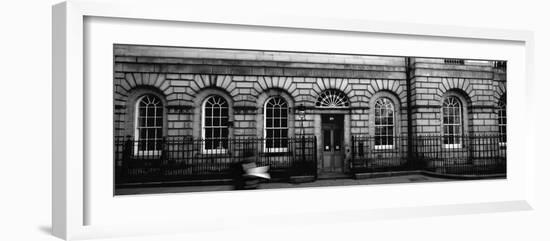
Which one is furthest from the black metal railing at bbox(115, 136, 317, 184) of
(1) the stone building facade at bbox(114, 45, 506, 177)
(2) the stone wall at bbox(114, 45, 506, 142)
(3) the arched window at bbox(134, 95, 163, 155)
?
(2) the stone wall at bbox(114, 45, 506, 142)

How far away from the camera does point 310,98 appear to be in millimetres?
9258

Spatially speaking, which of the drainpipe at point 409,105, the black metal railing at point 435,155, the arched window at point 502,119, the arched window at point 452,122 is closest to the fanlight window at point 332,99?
the black metal railing at point 435,155

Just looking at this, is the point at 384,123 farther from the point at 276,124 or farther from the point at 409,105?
the point at 276,124

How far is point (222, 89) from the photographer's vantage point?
28.3 ft

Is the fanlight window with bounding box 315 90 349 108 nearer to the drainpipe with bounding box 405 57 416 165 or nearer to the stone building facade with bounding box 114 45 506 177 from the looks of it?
the stone building facade with bounding box 114 45 506 177

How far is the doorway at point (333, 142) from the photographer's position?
855 cm

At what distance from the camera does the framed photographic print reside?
5266 millimetres

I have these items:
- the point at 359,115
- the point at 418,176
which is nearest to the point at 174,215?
the point at 418,176

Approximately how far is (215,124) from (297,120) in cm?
217

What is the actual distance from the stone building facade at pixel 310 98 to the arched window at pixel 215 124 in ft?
0.08

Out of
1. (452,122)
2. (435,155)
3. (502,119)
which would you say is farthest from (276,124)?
(502,119)

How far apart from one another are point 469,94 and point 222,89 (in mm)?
6542

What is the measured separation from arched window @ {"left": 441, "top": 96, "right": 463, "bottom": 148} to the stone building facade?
25 mm

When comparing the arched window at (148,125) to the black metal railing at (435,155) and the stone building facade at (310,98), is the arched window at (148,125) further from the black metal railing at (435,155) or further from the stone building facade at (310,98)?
the black metal railing at (435,155)
